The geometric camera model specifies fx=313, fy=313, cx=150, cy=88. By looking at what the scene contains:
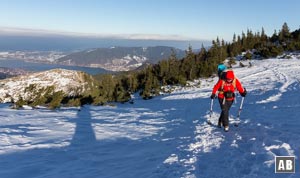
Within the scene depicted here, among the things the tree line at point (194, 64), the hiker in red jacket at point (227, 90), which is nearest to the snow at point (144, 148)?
the hiker in red jacket at point (227, 90)

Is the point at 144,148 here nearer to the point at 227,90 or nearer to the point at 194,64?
the point at 227,90

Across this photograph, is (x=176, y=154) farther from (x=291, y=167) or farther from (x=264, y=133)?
(x=264, y=133)

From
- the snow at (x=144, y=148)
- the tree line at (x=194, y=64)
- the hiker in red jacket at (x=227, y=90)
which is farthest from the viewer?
the tree line at (x=194, y=64)

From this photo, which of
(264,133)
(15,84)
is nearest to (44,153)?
(264,133)

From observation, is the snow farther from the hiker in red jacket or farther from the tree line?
the tree line

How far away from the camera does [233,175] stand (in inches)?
247

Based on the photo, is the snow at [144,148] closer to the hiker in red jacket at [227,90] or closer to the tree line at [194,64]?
the hiker in red jacket at [227,90]

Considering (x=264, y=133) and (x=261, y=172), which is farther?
(x=264, y=133)

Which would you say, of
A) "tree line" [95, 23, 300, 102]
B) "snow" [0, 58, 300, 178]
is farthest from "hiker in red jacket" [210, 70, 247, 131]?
"tree line" [95, 23, 300, 102]

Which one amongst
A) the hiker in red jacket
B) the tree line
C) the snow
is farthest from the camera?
the tree line

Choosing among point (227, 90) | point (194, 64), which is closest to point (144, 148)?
point (227, 90)

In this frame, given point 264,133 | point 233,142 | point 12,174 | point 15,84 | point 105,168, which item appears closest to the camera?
point 12,174

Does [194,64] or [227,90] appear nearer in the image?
[227,90]

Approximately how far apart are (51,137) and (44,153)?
204cm
